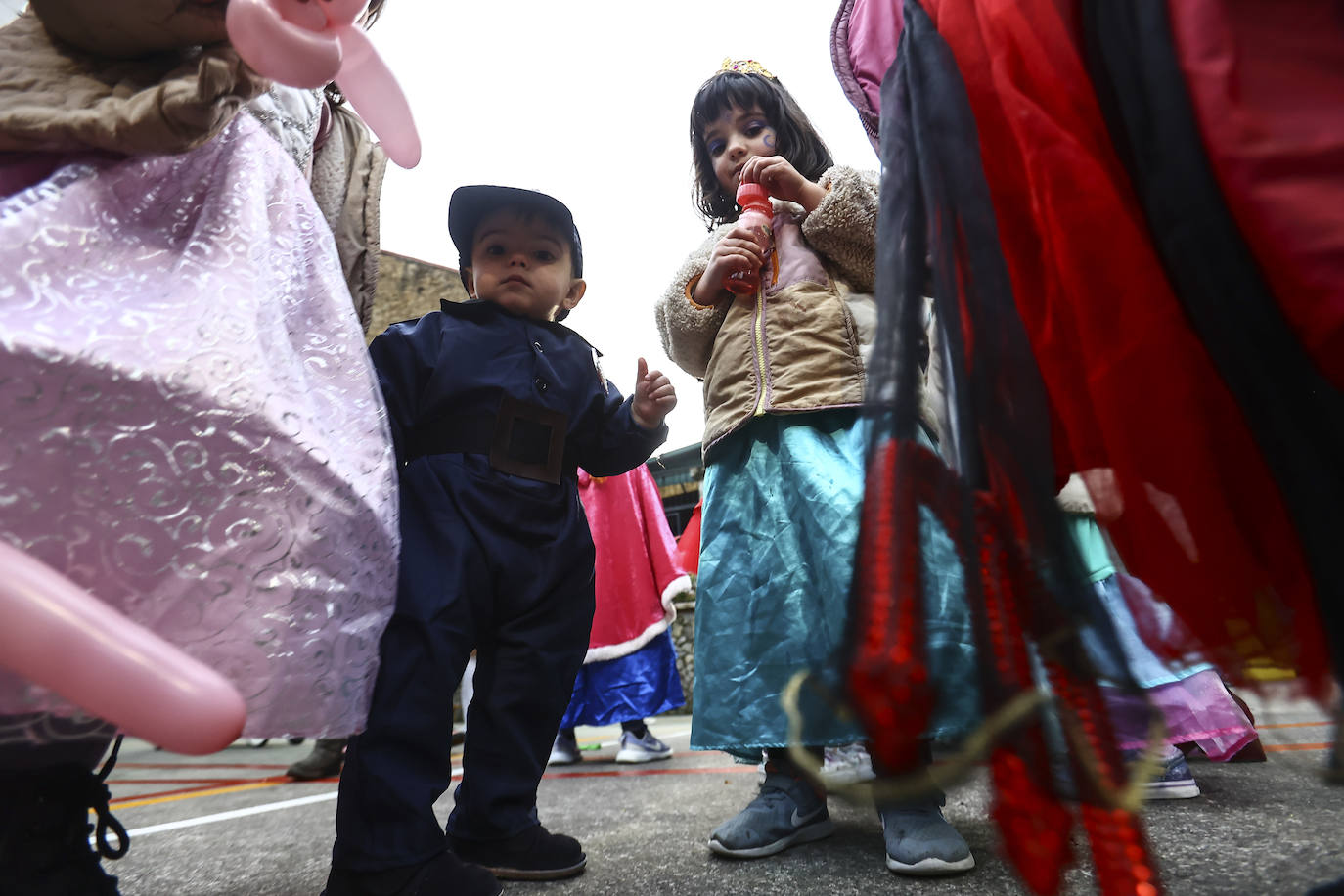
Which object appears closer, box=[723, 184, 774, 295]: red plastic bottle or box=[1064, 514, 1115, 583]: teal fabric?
box=[1064, 514, 1115, 583]: teal fabric

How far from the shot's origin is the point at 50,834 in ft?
2.69

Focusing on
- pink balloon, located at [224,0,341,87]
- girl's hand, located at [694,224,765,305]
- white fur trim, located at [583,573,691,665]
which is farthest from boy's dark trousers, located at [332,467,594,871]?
white fur trim, located at [583,573,691,665]

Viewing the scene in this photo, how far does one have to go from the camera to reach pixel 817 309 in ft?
4.46

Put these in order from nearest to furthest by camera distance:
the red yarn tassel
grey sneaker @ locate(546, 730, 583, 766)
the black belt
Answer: the red yarn tassel
the black belt
grey sneaker @ locate(546, 730, 583, 766)

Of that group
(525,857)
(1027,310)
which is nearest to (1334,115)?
(1027,310)

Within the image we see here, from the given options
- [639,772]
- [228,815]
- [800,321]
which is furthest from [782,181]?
[228,815]

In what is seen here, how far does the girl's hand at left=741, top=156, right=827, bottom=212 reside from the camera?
1.31 m

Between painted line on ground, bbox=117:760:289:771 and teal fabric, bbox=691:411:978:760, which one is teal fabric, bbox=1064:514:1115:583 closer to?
teal fabric, bbox=691:411:978:760

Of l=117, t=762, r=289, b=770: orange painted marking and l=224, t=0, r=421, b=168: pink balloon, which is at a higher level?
l=224, t=0, r=421, b=168: pink balloon

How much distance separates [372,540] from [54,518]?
0.27 meters

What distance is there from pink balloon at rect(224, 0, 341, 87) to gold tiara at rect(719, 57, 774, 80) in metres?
0.99

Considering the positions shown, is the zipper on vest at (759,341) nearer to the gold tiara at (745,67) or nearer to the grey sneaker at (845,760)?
the gold tiara at (745,67)

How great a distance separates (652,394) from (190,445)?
2.69 feet

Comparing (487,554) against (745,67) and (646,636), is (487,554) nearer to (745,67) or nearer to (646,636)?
(745,67)
